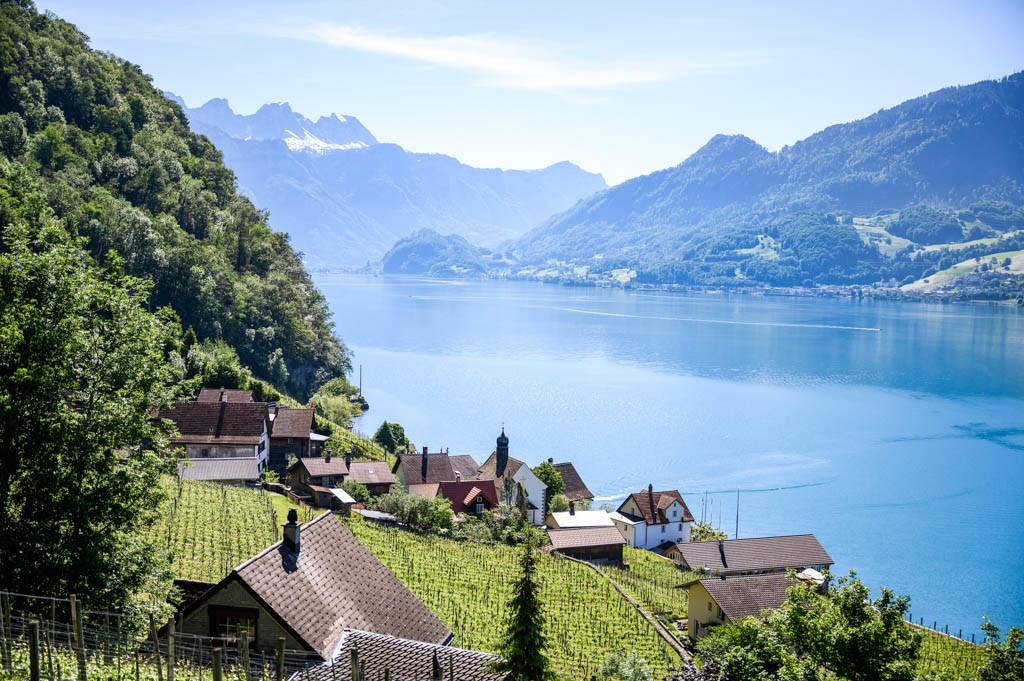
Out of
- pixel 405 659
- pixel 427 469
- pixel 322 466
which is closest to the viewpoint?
pixel 405 659

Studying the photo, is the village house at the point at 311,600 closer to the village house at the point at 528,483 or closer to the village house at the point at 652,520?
the village house at the point at 528,483

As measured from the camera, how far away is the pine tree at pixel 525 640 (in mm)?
15859

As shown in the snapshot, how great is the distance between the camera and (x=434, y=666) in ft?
51.9

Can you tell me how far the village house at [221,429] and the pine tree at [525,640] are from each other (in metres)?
35.9

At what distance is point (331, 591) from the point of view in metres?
18.1

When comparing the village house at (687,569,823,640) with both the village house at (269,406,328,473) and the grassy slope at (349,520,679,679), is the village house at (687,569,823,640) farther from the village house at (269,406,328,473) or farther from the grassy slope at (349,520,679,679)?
the village house at (269,406,328,473)

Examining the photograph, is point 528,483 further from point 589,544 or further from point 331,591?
point 331,591

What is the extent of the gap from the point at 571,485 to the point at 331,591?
50125 mm

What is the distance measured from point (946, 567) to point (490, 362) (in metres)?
94.0

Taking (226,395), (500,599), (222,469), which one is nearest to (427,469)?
(226,395)

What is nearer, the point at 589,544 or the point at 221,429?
the point at 589,544

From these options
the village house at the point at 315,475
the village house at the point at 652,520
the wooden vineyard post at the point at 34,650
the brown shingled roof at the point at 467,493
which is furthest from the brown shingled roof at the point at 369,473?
the wooden vineyard post at the point at 34,650

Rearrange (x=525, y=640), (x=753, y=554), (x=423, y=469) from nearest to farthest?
(x=525, y=640)
(x=753, y=554)
(x=423, y=469)

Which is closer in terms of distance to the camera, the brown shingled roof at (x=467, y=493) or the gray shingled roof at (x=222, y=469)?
the gray shingled roof at (x=222, y=469)
